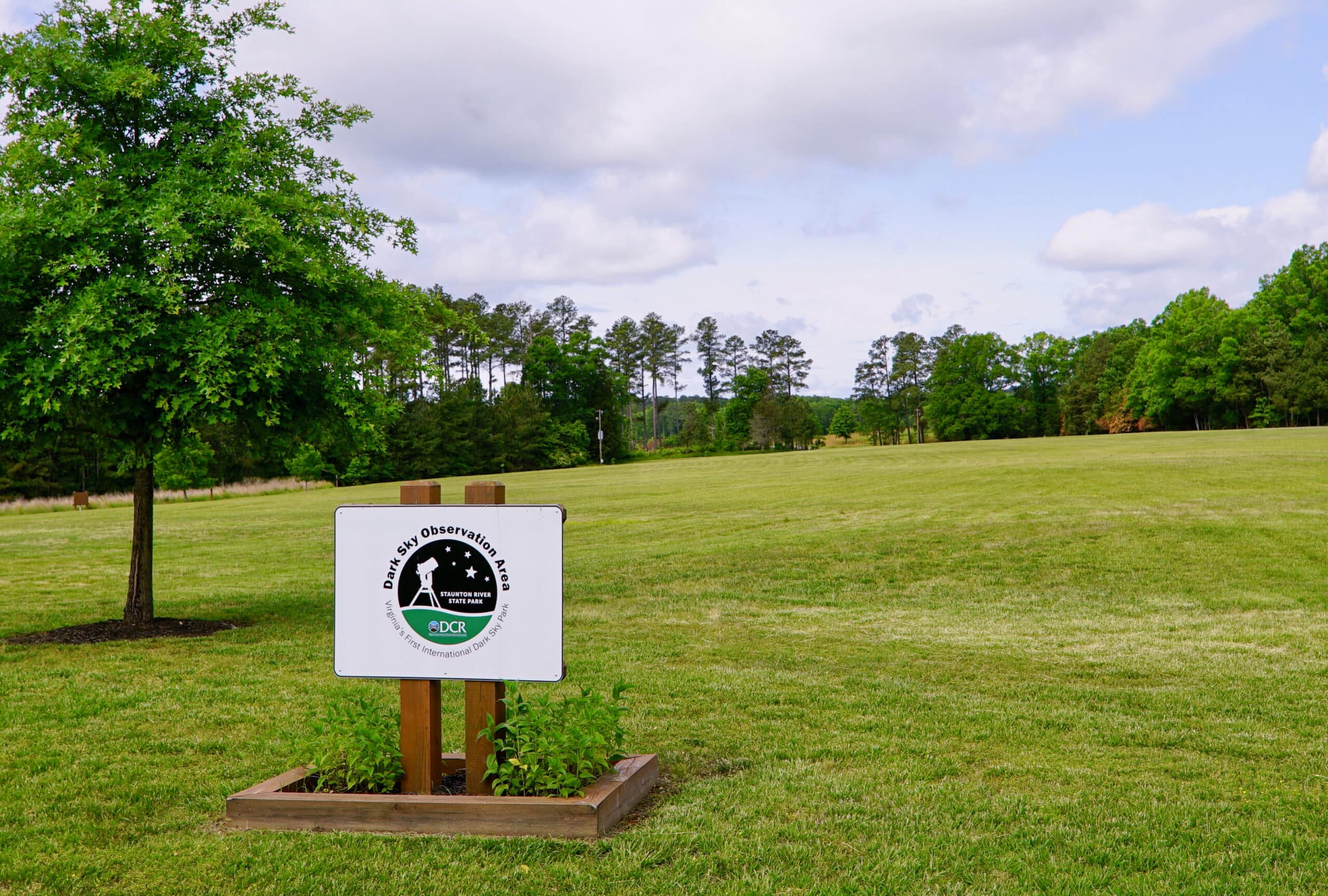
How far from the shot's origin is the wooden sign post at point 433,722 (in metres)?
4.90

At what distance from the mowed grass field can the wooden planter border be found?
12cm

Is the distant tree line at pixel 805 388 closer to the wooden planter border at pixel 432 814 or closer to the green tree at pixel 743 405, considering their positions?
the green tree at pixel 743 405

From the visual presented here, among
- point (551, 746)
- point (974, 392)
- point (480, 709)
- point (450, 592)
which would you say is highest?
point (974, 392)

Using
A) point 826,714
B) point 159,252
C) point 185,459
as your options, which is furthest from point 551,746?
point 185,459

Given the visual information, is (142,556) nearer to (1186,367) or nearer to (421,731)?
(421,731)

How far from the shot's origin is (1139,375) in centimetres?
8494

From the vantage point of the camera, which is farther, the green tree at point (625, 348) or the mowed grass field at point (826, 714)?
the green tree at point (625, 348)

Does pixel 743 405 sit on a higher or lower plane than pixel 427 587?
higher

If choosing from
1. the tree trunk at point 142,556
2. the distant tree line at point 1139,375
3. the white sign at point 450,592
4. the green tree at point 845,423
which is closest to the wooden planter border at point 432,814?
the white sign at point 450,592

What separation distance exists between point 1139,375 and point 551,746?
298ft

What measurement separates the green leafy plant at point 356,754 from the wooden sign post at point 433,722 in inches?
3.7

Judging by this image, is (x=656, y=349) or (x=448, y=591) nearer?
(x=448, y=591)

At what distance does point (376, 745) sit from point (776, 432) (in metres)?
93.5

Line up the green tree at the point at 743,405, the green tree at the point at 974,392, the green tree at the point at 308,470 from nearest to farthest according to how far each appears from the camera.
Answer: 1. the green tree at the point at 308,470
2. the green tree at the point at 974,392
3. the green tree at the point at 743,405
